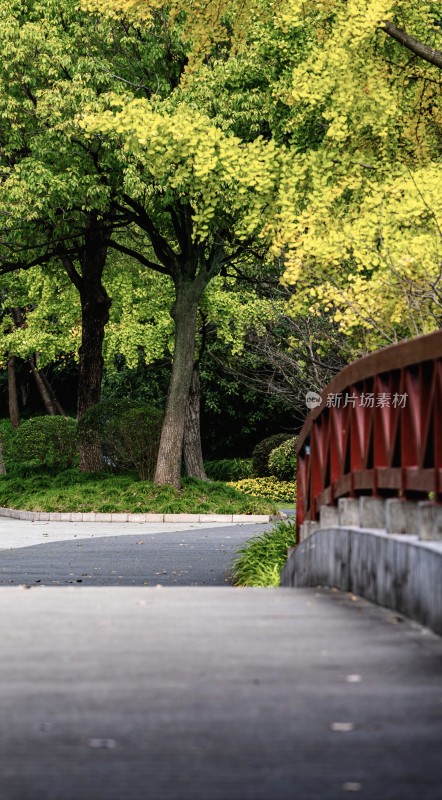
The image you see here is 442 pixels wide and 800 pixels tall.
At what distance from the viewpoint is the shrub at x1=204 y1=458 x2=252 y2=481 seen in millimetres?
37406

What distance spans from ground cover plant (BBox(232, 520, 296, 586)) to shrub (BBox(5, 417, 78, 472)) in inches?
631

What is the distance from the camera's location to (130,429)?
27406 mm

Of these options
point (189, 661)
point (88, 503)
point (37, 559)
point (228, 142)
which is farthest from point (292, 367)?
point (189, 661)

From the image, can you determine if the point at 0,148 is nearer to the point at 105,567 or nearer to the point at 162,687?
the point at 105,567

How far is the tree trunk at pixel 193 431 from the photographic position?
34219 mm

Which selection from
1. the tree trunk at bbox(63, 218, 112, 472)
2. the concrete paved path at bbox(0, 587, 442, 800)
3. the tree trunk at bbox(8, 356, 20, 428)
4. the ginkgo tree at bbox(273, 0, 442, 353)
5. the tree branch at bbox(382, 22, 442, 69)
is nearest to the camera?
the concrete paved path at bbox(0, 587, 442, 800)

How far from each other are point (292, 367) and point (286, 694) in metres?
25.7

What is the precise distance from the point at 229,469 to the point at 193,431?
3.98 m

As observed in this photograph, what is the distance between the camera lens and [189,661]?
5.18m

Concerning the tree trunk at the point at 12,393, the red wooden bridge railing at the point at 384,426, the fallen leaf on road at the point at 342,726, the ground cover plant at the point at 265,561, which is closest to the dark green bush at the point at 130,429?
the ground cover plant at the point at 265,561

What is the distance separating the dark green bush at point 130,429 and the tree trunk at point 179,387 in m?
1.07

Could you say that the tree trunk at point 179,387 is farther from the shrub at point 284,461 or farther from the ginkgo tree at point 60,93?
the shrub at point 284,461

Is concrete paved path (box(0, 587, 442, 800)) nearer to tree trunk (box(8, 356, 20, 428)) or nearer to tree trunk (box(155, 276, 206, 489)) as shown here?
tree trunk (box(155, 276, 206, 489))

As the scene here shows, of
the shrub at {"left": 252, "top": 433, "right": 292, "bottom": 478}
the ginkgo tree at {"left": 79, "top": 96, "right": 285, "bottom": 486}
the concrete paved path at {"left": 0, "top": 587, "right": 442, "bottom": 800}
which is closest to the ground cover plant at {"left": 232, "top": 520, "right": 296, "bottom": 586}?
the ginkgo tree at {"left": 79, "top": 96, "right": 285, "bottom": 486}
